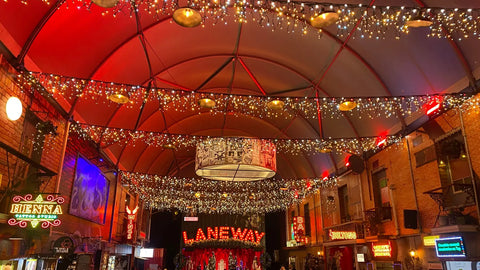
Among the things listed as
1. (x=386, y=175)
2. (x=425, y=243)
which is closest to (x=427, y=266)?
(x=425, y=243)

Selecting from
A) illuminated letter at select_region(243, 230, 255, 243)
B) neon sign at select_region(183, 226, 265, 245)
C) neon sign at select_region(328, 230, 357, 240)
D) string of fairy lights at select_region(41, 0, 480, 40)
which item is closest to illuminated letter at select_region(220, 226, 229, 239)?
neon sign at select_region(183, 226, 265, 245)

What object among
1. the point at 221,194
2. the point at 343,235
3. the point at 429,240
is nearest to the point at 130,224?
the point at 221,194

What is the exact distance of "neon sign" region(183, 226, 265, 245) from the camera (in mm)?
29281

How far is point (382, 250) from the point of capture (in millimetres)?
12375

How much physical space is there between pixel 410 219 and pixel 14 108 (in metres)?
11.3

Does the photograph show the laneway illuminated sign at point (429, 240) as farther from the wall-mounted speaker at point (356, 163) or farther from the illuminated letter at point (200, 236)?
the illuminated letter at point (200, 236)

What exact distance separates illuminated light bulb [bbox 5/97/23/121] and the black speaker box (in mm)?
11021

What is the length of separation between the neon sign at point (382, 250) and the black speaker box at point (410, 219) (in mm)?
1613

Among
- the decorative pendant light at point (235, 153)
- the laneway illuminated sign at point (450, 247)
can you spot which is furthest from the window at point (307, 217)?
the laneway illuminated sign at point (450, 247)

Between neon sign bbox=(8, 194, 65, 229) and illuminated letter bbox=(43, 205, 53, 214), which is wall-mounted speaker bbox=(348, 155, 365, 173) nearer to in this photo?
neon sign bbox=(8, 194, 65, 229)

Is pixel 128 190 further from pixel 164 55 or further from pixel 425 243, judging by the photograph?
pixel 425 243

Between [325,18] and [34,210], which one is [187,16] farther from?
[34,210]

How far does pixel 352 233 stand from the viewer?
1430cm

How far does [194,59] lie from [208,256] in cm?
2143
